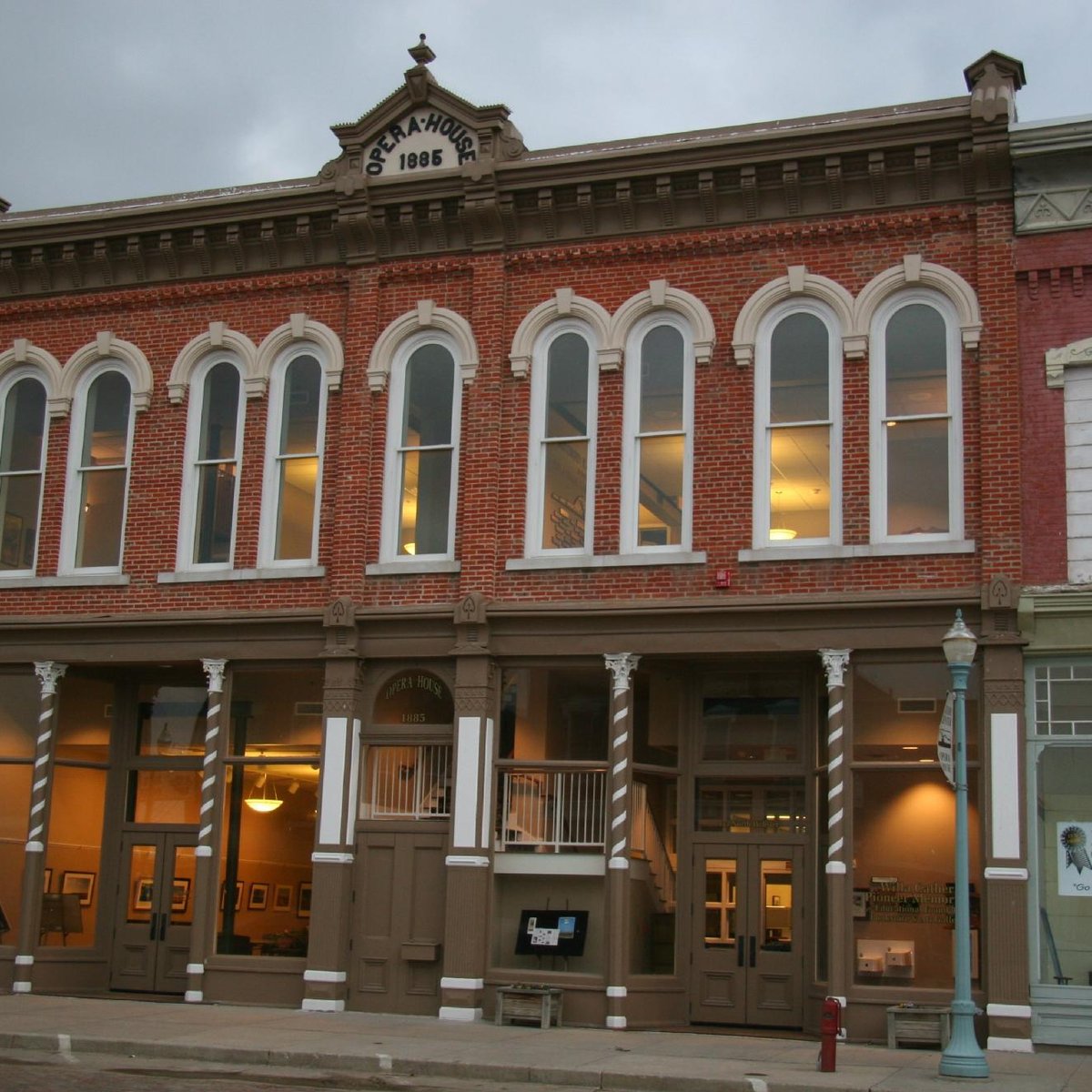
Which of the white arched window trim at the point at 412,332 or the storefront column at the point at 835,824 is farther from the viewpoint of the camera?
the white arched window trim at the point at 412,332

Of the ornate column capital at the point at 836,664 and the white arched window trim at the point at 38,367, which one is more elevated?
the white arched window trim at the point at 38,367

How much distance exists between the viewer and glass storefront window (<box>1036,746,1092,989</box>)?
57.3ft

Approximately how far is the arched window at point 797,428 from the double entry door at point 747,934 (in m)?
3.84

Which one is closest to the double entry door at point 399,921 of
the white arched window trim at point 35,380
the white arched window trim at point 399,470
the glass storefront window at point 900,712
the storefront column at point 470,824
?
the storefront column at point 470,824

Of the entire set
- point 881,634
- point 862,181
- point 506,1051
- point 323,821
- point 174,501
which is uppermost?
point 862,181

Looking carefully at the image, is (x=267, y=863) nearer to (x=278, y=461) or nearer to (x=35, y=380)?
(x=278, y=461)

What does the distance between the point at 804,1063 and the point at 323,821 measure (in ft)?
23.5

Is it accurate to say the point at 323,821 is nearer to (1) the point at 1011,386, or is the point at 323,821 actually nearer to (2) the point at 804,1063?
(2) the point at 804,1063

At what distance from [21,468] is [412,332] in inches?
250

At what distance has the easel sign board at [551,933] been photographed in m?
19.3

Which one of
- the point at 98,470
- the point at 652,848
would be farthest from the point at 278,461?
the point at 652,848

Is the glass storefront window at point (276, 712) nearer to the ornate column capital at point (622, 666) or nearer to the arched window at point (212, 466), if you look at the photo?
the arched window at point (212, 466)

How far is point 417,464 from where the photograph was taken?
2139 centimetres

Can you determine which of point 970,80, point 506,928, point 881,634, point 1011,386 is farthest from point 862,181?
point 506,928
